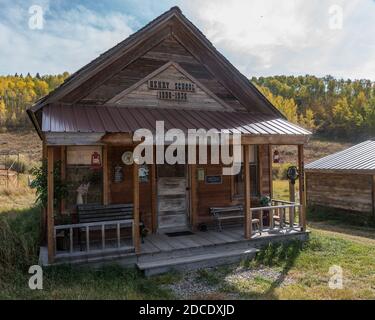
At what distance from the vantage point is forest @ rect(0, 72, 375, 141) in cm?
7844

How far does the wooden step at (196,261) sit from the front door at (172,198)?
1964 mm

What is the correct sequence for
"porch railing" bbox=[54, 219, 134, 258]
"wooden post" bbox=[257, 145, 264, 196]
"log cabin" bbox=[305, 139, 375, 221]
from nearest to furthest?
"porch railing" bbox=[54, 219, 134, 258] → "wooden post" bbox=[257, 145, 264, 196] → "log cabin" bbox=[305, 139, 375, 221]

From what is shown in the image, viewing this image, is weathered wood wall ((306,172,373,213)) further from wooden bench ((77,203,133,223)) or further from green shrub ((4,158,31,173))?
green shrub ((4,158,31,173))

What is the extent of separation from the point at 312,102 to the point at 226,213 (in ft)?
324

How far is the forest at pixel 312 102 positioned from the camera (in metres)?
78.4

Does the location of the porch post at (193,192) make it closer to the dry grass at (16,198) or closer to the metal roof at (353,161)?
the dry grass at (16,198)

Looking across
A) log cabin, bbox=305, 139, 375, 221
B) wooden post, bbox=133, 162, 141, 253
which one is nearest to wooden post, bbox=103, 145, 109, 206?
wooden post, bbox=133, 162, 141, 253

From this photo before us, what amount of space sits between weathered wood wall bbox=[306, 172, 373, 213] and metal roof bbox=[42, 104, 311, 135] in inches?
272

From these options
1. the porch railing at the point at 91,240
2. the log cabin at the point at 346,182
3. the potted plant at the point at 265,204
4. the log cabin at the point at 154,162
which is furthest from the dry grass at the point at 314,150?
the porch railing at the point at 91,240

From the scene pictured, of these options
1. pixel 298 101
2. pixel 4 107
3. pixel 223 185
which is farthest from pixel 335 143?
pixel 4 107

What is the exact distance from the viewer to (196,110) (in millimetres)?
10469

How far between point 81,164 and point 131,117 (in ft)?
5.63
